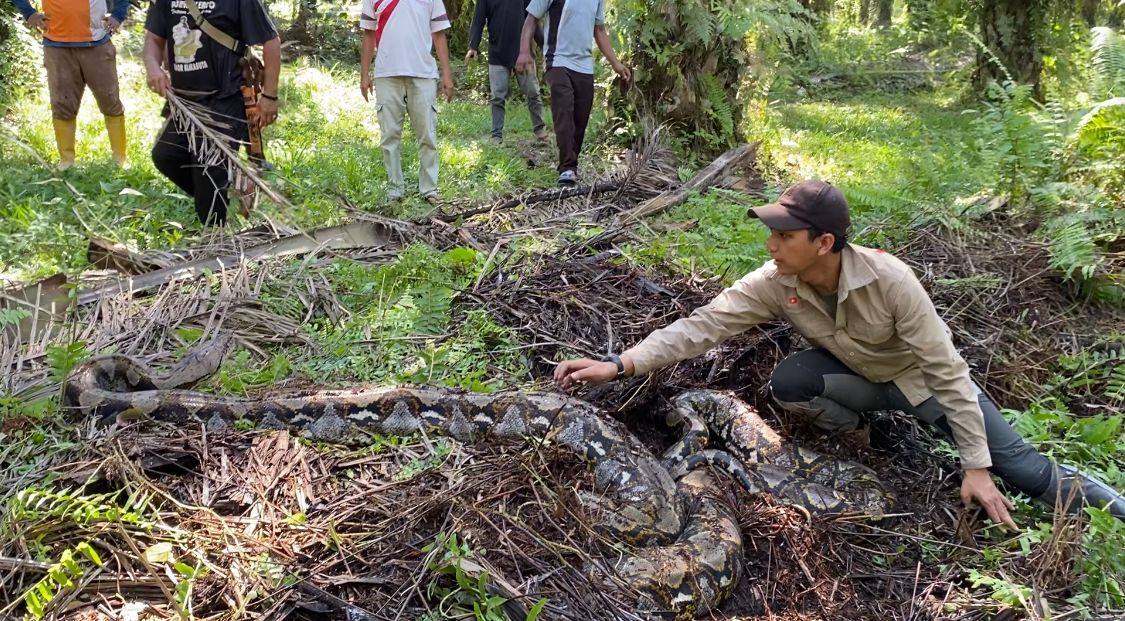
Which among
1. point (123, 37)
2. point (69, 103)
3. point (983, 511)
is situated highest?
point (123, 37)

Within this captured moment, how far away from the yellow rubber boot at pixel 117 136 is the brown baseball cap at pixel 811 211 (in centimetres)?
813

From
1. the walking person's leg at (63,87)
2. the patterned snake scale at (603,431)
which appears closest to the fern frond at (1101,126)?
the patterned snake scale at (603,431)

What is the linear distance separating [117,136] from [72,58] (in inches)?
36.4

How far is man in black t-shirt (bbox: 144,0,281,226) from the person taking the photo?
7160mm

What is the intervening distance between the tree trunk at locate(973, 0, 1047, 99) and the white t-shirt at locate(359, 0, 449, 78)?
9403 mm

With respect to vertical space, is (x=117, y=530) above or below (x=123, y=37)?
below

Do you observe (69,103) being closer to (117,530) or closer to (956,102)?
(117,530)

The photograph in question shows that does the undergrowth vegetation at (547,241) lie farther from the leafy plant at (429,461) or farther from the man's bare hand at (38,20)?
the man's bare hand at (38,20)

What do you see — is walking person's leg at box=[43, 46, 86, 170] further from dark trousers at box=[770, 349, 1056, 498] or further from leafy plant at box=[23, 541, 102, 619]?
dark trousers at box=[770, 349, 1056, 498]

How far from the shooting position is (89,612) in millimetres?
3385

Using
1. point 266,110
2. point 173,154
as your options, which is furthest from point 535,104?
point 173,154

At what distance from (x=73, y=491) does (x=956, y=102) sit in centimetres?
1589

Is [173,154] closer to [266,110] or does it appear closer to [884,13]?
[266,110]

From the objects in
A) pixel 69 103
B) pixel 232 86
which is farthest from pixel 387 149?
pixel 69 103
